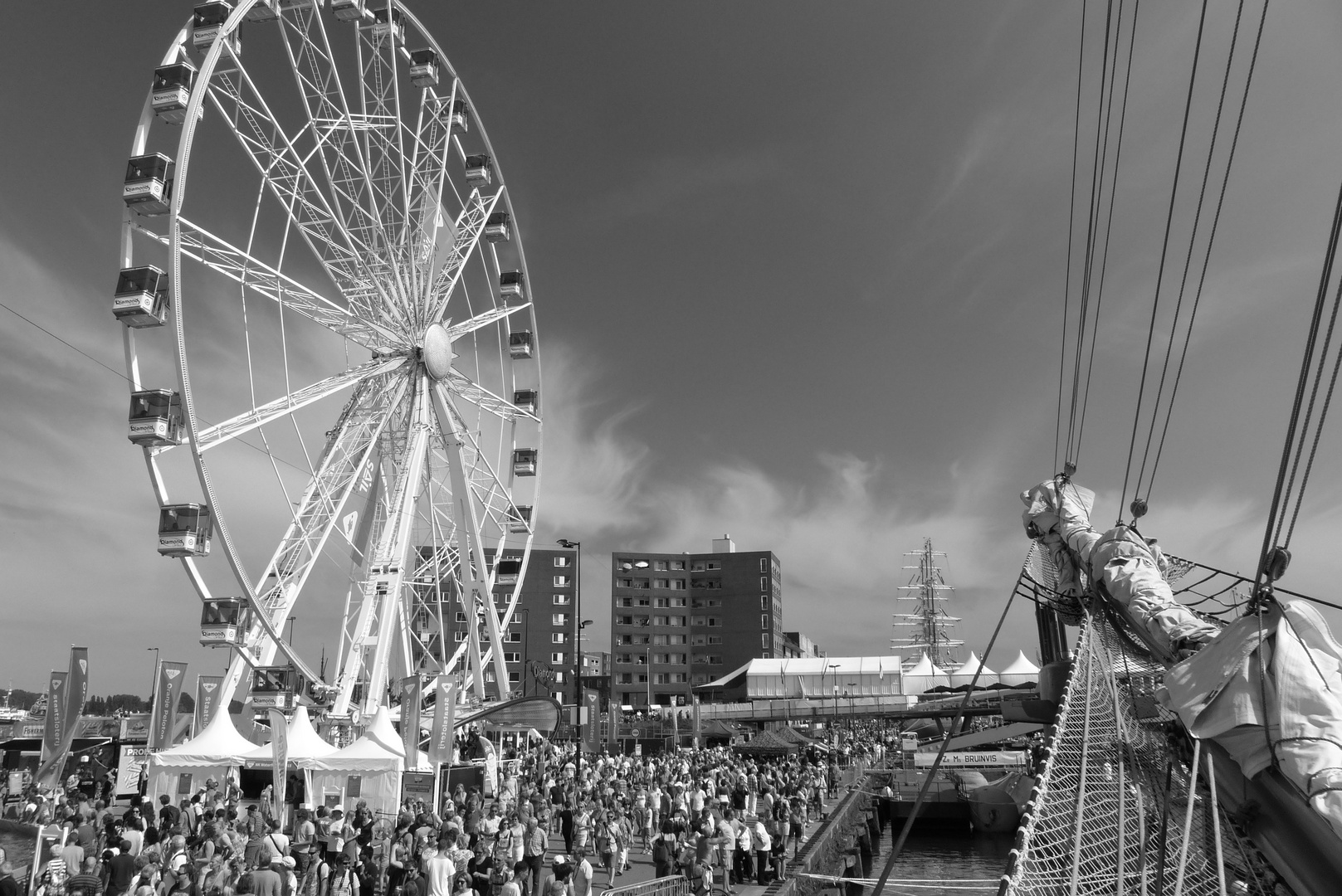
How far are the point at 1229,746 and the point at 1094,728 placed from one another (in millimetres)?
4658

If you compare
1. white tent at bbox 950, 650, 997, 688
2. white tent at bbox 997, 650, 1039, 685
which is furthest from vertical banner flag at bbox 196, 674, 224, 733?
white tent at bbox 997, 650, 1039, 685

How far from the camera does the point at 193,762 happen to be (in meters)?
19.3

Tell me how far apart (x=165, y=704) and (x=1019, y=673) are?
2200 inches

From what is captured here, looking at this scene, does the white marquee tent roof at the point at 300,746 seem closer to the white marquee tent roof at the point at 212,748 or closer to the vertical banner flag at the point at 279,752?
the white marquee tent roof at the point at 212,748

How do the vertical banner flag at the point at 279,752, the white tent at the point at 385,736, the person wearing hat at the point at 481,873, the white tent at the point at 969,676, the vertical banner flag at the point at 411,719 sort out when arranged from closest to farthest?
the person wearing hat at the point at 481,873
the vertical banner flag at the point at 279,752
the white tent at the point at 385,736
the vertical banner flag at the point at 411,719
the white tent at the point at 969,676

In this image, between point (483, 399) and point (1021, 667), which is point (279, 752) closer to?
point (483, 399)

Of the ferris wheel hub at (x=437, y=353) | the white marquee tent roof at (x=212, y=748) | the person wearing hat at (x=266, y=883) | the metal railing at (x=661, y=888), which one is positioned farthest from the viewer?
the ferris wheel hub at (x=437, y=353)

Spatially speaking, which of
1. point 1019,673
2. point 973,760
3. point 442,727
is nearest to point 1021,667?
point 1019,673

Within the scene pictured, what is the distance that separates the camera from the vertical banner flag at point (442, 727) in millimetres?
20359

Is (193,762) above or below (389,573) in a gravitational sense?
below

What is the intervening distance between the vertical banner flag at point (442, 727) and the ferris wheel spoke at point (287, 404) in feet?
24.8

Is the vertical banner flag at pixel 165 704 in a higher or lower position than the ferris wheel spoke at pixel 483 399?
lower

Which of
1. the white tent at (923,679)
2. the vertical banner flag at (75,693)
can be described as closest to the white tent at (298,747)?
the vertical banner flag at (75,693)

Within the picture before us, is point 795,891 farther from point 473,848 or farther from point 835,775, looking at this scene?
point 835,775
